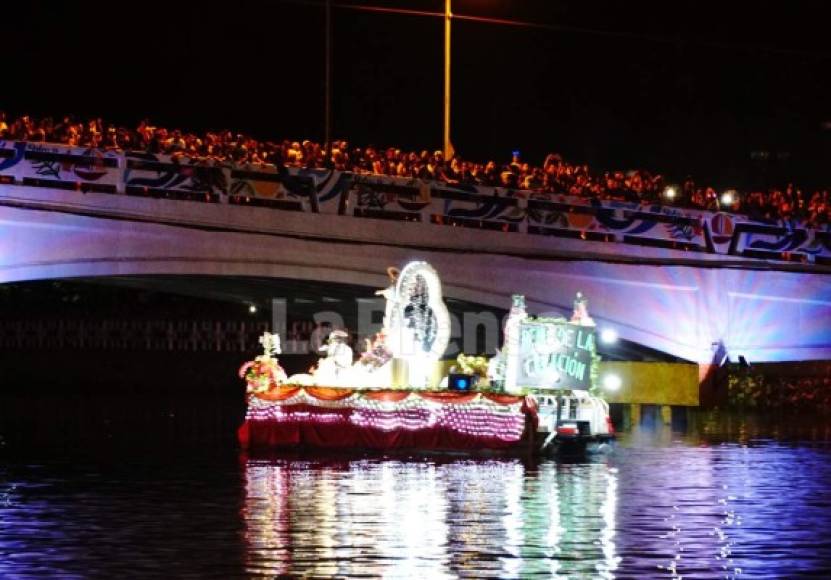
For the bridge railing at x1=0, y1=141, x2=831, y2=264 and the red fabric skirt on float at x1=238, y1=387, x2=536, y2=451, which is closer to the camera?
the red fabric skirt on float at x1=238, y1=387, x2=536, y2=451

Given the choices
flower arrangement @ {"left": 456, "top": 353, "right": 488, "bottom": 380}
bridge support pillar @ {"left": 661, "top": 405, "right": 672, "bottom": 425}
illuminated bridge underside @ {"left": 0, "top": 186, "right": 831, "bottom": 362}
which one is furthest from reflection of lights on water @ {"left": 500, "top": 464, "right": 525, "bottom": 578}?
bridge support pillar @ {"left": 661, "top": 405, "right": 672, "bottom": 425}

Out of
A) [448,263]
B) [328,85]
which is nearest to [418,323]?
[448,263]

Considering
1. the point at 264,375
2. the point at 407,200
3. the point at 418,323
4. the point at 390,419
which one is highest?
the point at 407,200

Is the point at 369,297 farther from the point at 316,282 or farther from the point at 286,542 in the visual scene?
the point at 286,542

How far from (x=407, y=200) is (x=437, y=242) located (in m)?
1.17

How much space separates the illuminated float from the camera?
31156mm

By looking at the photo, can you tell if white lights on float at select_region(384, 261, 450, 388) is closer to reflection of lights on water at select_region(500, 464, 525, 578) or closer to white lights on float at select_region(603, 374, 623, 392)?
reflection of lights on water at select_region(500, 464, 525, 578)

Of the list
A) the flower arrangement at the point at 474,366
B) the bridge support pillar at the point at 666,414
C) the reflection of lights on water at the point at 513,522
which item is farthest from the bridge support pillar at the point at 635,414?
the reflection of lights on water at the point at 513,522

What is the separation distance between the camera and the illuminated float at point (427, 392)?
3116 centimetres

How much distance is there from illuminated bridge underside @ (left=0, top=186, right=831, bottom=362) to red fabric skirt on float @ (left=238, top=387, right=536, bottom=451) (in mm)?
7911

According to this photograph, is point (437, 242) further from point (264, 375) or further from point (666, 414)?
→ point (264, 375)

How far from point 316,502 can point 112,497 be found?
2.76 m

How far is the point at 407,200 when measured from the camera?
41.0 metres

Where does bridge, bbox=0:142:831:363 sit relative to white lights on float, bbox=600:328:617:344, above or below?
above
